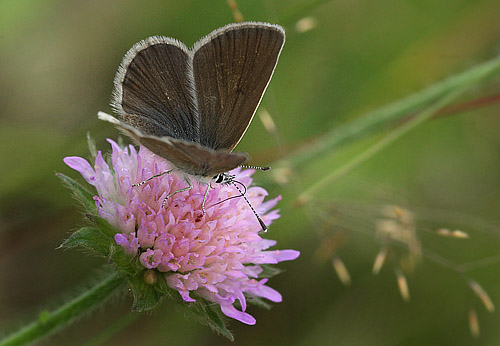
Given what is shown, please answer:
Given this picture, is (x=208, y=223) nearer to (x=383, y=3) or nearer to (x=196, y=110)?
(x=196, y=110)

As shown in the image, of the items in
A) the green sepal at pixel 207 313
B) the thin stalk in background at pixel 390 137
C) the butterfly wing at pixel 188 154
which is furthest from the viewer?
the thin stalk in background at pixel 390 137

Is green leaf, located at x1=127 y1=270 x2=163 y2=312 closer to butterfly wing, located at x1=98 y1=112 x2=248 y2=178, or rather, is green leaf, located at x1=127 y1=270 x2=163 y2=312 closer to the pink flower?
the pink flower

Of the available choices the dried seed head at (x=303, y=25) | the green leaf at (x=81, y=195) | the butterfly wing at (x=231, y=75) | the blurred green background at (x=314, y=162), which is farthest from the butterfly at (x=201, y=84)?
the dried seed head at (x=303, y=25)

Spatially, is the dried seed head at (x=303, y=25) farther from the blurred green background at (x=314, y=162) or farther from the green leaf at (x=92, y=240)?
the green leaf at (x=92, y=240)

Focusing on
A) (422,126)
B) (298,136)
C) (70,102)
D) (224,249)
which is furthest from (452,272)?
(70,102)

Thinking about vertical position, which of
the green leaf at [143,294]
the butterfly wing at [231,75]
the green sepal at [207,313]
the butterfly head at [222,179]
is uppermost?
the butterfly wing at [231,75]

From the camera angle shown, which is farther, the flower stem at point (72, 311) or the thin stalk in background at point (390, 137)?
the thin stalk in background at point (390, 137)
